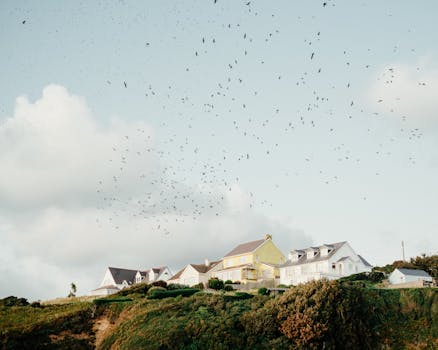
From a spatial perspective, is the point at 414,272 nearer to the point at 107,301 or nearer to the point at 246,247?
the point at 246,247

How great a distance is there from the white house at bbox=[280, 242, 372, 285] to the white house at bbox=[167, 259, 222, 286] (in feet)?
46.6

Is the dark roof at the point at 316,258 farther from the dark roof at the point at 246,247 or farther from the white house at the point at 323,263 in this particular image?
the dark roof at the point at 246,247

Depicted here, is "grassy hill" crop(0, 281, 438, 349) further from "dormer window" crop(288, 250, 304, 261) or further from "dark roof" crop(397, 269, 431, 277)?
"dormer window" crop(288, 250, 304, 261)

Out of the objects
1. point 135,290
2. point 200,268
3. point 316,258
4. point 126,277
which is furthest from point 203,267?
point 135,290

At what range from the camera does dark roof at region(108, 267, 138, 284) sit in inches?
3825

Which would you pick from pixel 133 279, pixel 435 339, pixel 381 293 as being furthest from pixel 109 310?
pixel 133 279

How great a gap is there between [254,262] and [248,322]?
4889cm

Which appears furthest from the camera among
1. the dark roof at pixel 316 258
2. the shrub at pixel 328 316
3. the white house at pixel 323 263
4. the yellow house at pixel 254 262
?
the yellow house at pixel 254 262

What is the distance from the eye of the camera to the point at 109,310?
39875 mm

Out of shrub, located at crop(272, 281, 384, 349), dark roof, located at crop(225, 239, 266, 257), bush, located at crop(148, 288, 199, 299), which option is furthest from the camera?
dark roof, located at crop(225, 239, 266, 257)

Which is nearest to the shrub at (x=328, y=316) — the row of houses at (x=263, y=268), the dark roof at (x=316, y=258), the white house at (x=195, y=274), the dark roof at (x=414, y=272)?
the row of houses at (x=263, y=268)

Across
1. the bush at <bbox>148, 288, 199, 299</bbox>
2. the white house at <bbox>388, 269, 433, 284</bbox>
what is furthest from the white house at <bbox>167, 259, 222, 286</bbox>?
the bush at <bbox>148, 288, 199, 299</bbox>

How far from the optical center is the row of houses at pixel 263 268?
7150 centimetres

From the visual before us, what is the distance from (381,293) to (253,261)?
42.2 metres
